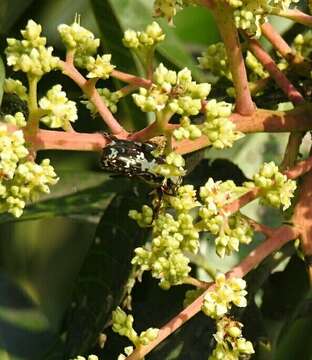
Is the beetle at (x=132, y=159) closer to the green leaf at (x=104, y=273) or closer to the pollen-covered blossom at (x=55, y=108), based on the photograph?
the pollen-covered blossom at (x=55, y=108)

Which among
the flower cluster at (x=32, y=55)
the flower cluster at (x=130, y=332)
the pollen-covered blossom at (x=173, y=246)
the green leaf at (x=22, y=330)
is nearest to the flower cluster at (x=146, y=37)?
the flower cluster at (x=32, y=55)

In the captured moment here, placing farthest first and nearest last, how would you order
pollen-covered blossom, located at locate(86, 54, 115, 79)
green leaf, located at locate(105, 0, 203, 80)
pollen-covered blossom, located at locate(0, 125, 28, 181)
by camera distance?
1. green leaf, located at locate(105, 0, 203, 80)
2. pollen-covered blossom, located at locate(86, 54, 115, 79)
3. pollen-covered blossom, located at locate(0, 125, 28, 181)

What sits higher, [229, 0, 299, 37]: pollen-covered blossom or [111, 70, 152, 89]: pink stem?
[229, 0, 299, 37]: pollen-covered blossom

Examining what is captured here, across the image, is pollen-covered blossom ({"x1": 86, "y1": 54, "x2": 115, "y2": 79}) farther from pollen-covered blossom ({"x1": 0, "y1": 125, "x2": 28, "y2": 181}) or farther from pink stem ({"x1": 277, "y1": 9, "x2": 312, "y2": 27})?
pink stem ({"x1": 277, "y1": 9, "x2": 312, "y2": 27})

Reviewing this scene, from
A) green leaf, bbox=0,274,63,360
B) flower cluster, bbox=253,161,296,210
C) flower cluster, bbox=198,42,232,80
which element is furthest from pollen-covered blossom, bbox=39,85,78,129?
green leaf, bbox=0,274,63,360

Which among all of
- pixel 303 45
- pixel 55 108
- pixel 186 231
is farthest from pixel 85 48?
pixel 303 45

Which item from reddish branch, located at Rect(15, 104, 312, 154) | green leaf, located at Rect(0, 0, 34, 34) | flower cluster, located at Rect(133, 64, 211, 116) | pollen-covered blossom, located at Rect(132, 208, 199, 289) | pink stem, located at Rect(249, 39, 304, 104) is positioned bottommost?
pollen-covered blossom, located at Rect(132, 208, 199, 289)
